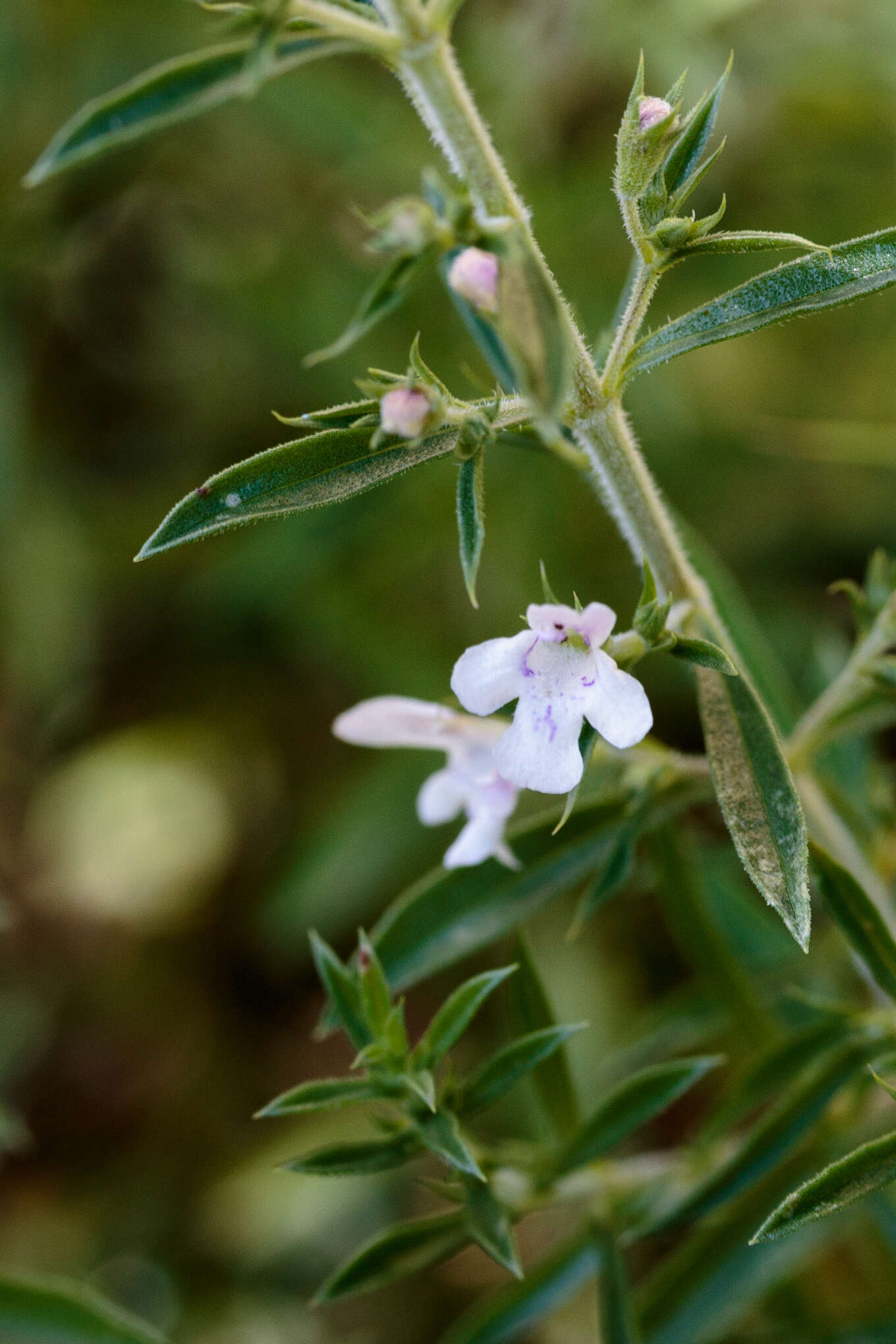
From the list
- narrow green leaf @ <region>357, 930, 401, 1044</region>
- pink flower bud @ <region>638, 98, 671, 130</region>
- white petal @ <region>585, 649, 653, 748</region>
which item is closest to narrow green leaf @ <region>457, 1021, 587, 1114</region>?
narrow green leaf @ <region>357, 930, 401, 1044</region>

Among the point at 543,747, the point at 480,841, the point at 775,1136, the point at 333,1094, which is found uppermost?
the point at 543,747

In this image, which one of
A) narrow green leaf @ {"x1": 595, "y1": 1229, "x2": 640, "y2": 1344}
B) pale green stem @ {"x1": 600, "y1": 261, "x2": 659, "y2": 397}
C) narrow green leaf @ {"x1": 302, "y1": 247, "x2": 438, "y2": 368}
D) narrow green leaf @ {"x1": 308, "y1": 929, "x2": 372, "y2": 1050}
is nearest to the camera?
narrow green leaf @ {"x1": 302, "y1": 247, "x2": 438, "y2": 368}

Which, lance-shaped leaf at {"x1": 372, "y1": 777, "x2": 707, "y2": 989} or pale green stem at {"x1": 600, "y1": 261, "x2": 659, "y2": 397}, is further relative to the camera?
lance-shaped leaf at {"x1": 372, "y1": 777, "x2": 707, "y2": 989}

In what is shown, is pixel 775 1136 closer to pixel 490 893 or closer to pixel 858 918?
pixel 858 918

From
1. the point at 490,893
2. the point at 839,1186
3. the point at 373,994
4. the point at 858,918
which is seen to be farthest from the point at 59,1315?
the point at 858,918

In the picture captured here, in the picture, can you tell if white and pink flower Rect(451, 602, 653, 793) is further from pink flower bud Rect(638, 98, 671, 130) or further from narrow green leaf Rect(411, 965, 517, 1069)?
pink flower bud Rect(638, 98, 671, 130)

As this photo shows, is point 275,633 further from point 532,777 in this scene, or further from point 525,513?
point 532,777

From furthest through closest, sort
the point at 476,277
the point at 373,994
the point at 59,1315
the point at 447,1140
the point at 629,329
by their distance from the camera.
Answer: the point at 59,1315 → the point at 373,994 → the point at 447,1140 → the point at 629,329 → the point at 476,277
